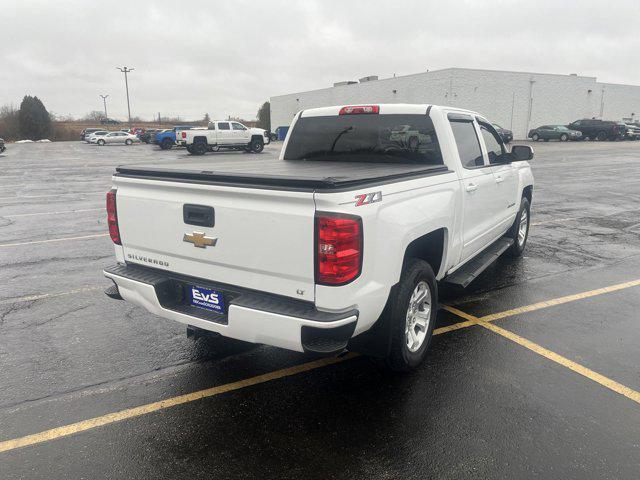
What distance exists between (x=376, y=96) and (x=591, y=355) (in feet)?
175

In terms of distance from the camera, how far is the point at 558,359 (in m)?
4.03

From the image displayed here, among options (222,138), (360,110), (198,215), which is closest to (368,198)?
(198,215)

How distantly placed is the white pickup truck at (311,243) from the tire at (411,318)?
0.4 inches

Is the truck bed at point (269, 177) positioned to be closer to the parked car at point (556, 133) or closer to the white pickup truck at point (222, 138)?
the white pickup truck at point (222, 138)

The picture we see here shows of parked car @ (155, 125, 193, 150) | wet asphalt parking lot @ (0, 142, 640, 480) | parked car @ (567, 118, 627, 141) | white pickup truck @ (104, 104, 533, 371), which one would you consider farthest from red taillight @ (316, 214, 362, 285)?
parked car @ (567, 118, 627, 141)

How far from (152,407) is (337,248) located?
1773 millimetres

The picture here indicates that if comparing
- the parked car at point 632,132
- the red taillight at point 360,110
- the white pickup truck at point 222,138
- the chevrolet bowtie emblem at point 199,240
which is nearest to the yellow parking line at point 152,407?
the chevrolet bowtie emblem at point 199,240

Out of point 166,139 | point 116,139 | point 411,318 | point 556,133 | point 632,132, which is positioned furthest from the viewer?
point 116,139

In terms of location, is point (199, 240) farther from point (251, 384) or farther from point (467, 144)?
point (467, 144)

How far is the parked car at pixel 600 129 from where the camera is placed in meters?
45.3

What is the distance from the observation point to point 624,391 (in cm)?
354

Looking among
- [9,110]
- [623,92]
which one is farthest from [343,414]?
[9,110]

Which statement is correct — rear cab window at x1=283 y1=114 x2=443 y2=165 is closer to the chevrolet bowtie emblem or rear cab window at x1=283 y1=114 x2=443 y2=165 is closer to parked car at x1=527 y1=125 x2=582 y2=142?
the chevrolet bowtie emblem

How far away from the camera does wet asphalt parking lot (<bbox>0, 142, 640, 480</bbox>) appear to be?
111 inches
